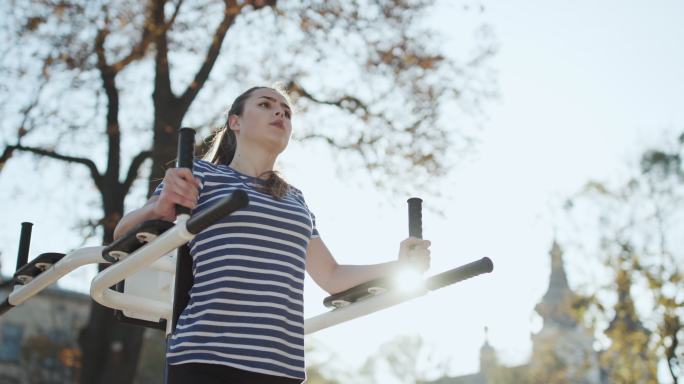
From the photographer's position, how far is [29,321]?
33.2 metres

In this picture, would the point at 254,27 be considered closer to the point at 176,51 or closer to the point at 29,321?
the point at 176,51

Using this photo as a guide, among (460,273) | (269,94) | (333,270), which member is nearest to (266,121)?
(269,94)

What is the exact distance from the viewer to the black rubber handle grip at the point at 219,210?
4.88 ft

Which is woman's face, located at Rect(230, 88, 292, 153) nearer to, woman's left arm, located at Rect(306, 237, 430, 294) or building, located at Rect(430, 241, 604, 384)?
woman's left arm, located at Rect(306, 237, 430, 294)

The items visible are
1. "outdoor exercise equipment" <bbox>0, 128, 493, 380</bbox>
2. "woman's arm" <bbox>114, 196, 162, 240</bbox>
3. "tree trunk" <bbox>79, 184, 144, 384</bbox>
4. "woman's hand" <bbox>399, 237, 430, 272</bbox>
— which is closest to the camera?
"outdoor exercise equipment" <bbox>0, 128, 493, 380</bbox>

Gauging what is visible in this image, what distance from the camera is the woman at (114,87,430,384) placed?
192cm

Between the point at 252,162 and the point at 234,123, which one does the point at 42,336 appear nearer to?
the point at 234,123

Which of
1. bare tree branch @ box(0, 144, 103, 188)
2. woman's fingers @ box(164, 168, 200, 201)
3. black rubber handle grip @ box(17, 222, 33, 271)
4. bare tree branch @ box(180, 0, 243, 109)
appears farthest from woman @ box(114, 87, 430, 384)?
bare tree branch @ box(0, 144, 103, 188)

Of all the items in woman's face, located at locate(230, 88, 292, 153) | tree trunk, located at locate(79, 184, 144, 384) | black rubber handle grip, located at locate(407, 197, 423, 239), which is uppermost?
tree trunk, located at locate(79, 184, 144, 384)

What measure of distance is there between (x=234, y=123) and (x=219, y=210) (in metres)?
1.04

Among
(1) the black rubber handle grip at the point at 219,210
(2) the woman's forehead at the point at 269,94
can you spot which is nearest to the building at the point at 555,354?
(2) the woman's forehead at the point at 269,94

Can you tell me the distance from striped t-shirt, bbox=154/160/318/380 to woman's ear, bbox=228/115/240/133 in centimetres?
33

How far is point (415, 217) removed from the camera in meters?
2.23

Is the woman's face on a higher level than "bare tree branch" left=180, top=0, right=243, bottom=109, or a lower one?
lower
